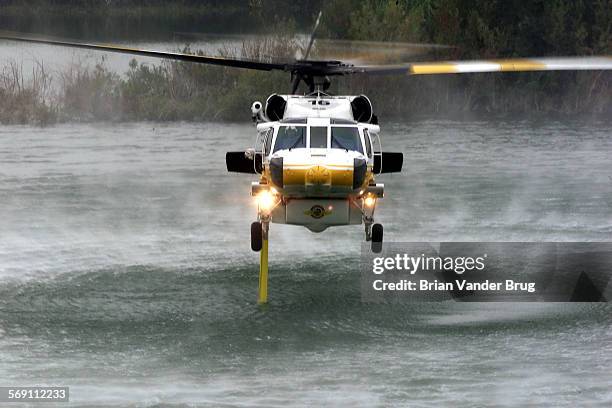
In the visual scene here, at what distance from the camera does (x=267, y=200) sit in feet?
95.0

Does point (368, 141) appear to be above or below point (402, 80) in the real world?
above

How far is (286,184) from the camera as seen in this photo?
27.8m

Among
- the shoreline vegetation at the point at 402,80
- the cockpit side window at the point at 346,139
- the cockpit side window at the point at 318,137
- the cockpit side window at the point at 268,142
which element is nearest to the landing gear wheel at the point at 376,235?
the cockpit side window at the point at 346,139

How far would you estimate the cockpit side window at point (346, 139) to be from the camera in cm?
2886

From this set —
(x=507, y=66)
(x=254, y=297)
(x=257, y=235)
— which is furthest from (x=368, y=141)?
(x=254, y=297)

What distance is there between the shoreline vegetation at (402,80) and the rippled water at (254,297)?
6.27 meters

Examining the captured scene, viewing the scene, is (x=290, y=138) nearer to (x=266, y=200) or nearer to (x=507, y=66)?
(x=266, y=200)

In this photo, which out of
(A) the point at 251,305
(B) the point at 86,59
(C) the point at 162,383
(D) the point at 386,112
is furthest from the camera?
(B) the point at 86,59

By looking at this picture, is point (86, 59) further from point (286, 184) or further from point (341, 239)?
point (286, 184)

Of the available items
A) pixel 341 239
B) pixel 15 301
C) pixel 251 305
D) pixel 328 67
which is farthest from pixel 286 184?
pixel 341 239

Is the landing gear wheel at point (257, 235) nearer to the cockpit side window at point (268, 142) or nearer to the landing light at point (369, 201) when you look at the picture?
the cockpit side window at point (268, 142)

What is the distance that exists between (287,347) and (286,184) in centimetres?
388

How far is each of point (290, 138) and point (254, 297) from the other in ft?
18.7

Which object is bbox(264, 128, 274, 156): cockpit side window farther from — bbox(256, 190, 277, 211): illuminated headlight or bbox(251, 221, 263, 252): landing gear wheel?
bbox(251, 221, 263, 252): landing gear wheel
